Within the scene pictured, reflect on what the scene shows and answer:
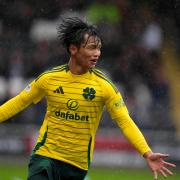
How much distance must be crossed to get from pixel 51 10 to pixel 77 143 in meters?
8.10

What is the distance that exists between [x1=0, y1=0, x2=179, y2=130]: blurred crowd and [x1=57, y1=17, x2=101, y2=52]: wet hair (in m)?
→ 6.58

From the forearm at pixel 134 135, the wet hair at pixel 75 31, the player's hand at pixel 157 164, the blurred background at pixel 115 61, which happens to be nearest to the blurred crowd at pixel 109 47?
the blurred background at pixel 115 61

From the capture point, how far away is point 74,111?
7203mm

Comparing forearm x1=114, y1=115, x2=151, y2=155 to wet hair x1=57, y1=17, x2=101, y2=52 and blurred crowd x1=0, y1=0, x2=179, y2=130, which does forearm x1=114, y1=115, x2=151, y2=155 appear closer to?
wet hair x1=57, y1=17, x2=101, y2=52

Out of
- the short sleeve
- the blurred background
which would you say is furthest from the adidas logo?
the blurred background

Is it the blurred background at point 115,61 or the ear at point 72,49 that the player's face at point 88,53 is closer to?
the ear at point 72,49

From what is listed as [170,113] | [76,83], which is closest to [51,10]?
[170,113]

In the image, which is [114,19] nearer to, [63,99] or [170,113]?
[170,113]

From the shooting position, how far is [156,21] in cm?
1477

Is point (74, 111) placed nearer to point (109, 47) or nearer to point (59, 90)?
point (59, 90)

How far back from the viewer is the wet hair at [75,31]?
7344mm

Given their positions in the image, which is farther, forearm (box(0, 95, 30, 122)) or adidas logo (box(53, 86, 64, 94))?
forearm (box(0, 95, 30, 122))

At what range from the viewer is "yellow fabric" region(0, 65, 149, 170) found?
7.21 meters

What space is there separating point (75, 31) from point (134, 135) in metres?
1.08
